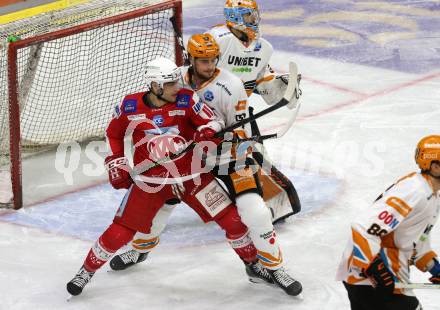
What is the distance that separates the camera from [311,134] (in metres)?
6.61

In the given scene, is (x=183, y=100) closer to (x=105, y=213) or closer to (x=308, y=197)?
(x=105, y=213)

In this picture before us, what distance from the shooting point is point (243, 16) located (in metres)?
4.99

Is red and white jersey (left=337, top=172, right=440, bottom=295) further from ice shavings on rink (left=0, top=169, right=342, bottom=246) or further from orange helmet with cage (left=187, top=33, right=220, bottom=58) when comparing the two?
ice shavings on rink (left=0, top=169, right=342, bottom=246)

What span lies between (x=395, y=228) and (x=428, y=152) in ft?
0.93

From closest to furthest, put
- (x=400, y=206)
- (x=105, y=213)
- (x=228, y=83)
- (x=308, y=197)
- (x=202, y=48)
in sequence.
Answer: (x=400, y=206) < (x=202, y=48) < (x=228, y=83) < (x=105, y=213) < (x=308, y=197)

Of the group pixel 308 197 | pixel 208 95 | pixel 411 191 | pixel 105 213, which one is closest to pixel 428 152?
pixel 411 191

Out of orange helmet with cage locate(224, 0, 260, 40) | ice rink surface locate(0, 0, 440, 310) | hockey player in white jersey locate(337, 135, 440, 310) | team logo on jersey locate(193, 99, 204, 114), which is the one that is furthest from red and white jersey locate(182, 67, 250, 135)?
hockey player in white jersey locate(337, 135, 440, 310)

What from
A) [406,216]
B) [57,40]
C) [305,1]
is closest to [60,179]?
[57,40]

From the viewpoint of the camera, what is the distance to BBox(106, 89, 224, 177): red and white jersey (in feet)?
14.6

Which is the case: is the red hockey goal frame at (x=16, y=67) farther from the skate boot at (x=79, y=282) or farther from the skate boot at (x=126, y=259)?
the skate boot at (x=79, y=282)

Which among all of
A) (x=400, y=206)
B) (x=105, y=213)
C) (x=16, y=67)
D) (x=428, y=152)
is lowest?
(x=105, y=213)

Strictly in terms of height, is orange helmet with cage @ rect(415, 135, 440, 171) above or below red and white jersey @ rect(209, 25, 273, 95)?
above

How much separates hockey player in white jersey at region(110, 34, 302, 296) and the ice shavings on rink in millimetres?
591

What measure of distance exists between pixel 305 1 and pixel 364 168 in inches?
151
